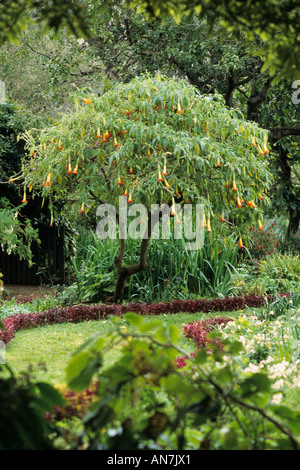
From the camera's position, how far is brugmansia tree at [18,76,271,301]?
596 cm

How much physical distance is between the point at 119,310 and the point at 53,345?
5.28 feet

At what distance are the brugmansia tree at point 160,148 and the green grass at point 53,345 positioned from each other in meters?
1.56

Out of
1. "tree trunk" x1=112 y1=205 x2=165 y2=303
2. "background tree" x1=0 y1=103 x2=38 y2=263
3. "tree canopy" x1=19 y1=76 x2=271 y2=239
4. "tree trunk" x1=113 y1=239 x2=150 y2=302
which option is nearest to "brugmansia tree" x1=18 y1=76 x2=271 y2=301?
"tree canopy" x1=19 y1=76 x2=271 y2=239

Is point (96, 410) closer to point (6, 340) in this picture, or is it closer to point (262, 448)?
point (262, 448)

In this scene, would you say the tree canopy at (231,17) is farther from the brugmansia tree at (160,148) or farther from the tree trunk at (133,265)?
the tree trunk at (133,265)

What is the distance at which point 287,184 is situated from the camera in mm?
13258

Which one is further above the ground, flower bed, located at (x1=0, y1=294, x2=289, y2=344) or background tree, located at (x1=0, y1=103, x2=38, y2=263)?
background tree, located at (x1=0, y1=103, x2=38, y2=263)

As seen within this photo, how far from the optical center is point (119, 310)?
7176mm

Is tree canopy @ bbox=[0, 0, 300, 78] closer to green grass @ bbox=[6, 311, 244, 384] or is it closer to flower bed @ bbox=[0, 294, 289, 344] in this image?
green grass @ bbox=[6, 311, 244, 384]

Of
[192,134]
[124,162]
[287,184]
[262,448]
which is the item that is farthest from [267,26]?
[287,184]

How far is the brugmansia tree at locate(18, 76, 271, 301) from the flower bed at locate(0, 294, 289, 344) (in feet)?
4.70

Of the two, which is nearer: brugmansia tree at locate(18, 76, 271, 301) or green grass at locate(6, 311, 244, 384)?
green grass at locate(6, 311, 244, 384)

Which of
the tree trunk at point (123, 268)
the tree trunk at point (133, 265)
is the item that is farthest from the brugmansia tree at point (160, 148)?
the tree trunk at point (123, 268)
